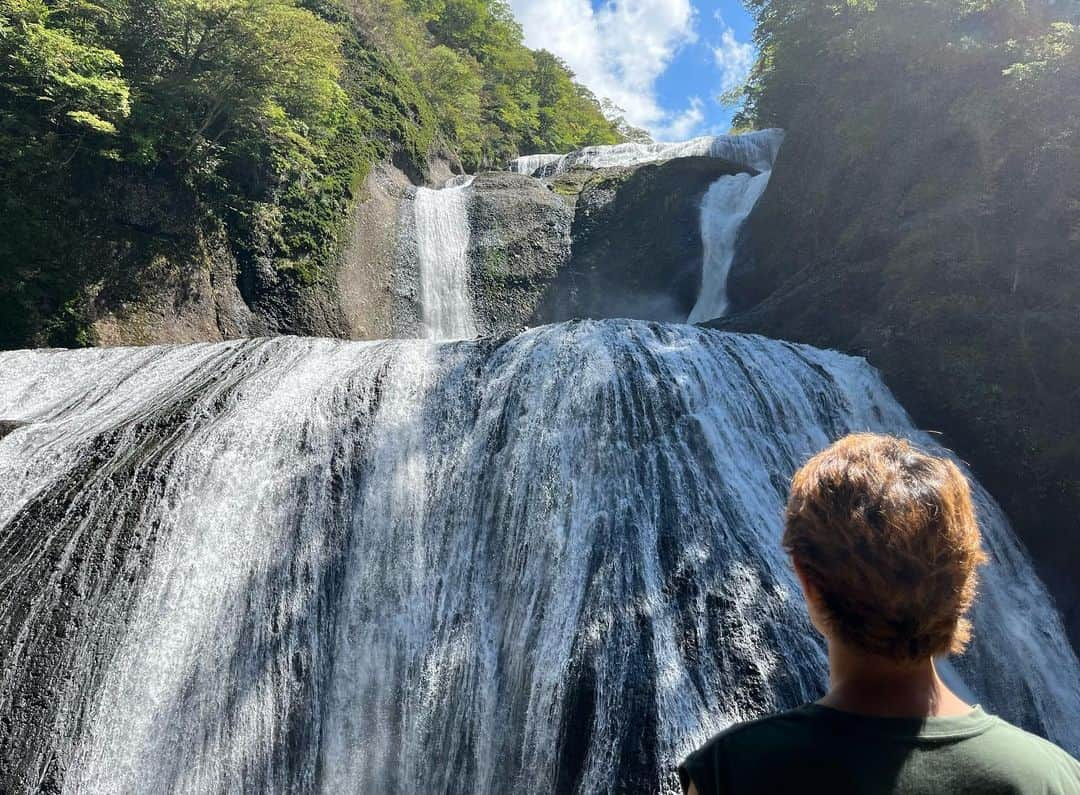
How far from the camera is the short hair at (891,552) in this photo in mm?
1298

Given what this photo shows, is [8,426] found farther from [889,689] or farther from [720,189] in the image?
[720,189]

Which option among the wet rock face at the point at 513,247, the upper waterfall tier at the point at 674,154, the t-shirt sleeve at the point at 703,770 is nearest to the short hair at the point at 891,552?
the t-shirt sleeve at the point at 703,770

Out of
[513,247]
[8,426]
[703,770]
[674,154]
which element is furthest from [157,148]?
[703,770]

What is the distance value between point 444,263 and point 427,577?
10269 mm

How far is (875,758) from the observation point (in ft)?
4.01

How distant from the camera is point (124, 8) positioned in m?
11.5

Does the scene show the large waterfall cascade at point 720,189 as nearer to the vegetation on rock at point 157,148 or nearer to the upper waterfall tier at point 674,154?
the upper waterfall tier at point 674,154

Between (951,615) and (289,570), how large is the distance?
19.7 feet

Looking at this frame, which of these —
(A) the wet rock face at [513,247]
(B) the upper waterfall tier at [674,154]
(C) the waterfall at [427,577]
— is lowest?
(C) the waterfall at [427,577]

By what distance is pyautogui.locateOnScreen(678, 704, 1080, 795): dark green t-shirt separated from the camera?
1.20 m

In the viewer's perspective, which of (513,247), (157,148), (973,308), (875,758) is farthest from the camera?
(513,247)

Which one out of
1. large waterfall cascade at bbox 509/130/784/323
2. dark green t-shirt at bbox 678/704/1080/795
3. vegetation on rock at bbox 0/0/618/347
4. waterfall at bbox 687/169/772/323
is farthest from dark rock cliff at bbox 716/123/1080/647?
vegetation on rock at bbox 0/0/618/347

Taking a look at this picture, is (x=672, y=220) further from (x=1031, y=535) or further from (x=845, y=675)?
(x=845, y=675)

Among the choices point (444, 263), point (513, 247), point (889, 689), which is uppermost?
point (889, 689)
